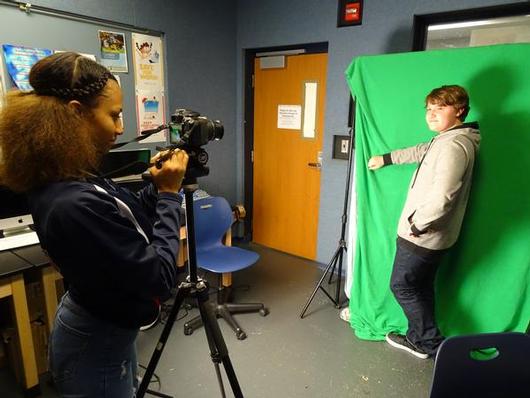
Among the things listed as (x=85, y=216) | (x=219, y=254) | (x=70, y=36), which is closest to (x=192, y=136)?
(x=85, y=216)

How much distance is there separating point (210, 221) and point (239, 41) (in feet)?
6.13

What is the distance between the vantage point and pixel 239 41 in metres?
3.44

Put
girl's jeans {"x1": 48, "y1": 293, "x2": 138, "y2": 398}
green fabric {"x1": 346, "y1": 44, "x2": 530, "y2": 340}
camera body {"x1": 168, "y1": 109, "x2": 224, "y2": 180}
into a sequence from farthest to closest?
green fabric {"x1": 346, "y1": 44, "x2": 530, "y2": 340} < camera body {"x1": 168, "y1": 109, "x2": 224, "y2": 180} < girl's jeans {"x1": 48, "y1": 293, "x2": 138, "y2": 398}

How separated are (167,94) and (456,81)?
2.10 metres

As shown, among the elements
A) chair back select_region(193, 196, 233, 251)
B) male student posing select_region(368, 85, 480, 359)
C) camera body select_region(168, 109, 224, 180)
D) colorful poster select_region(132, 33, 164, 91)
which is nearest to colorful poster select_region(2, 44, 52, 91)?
colorful poster select_region(132, 33, 164, 91)

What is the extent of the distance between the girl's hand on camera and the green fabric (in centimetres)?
153

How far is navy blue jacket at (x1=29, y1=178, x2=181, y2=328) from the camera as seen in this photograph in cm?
77

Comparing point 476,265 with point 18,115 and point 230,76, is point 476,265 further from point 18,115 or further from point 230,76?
point 230,76

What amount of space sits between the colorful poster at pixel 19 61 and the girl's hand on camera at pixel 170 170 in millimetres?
1628

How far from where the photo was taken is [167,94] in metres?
2.94

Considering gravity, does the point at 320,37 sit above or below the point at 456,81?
above

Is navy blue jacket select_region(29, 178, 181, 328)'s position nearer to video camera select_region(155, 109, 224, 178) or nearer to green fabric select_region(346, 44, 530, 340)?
video camera select_region(155, 109, 224, 178)

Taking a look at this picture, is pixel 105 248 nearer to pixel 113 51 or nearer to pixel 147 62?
pixel 113 51

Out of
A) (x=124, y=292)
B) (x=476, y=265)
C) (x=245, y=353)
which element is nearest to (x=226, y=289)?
(x=245, y=353)
